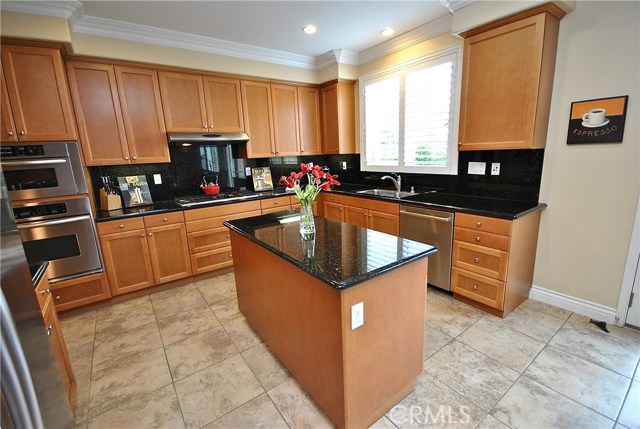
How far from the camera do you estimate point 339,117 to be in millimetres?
4133

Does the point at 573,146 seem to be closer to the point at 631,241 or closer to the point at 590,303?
the point at 631,241

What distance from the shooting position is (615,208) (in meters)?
2.17

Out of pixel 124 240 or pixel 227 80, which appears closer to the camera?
pixel 124 240

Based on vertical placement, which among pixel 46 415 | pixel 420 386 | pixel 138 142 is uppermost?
pixel 138 142

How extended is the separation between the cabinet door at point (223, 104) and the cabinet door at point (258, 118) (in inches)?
3.6

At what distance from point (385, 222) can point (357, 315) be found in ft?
6.91

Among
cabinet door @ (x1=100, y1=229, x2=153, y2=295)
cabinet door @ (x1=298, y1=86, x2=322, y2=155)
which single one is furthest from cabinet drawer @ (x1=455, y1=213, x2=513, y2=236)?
cabinet door @ (x1=100, y1=229, x2=153, y2=295)

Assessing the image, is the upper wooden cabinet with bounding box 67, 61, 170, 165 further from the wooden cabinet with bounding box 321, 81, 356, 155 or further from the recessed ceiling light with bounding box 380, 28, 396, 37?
the recessed ceiling light with bounding box 380, 28, 396, 37

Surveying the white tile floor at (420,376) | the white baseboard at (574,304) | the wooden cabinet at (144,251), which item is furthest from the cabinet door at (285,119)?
the white baseboard at (574,304)

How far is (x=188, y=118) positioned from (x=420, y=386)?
3.46 metres

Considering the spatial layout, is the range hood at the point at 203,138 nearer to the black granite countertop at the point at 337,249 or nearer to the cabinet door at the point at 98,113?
the cabinet door at the point at 98,113

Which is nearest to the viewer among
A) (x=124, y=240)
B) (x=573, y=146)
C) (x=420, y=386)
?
(x=420, y=386)

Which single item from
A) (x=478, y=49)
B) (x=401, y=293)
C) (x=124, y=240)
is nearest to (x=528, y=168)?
(x=478, y=49)

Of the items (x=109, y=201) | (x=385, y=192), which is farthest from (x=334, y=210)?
(x=109, y=201)
